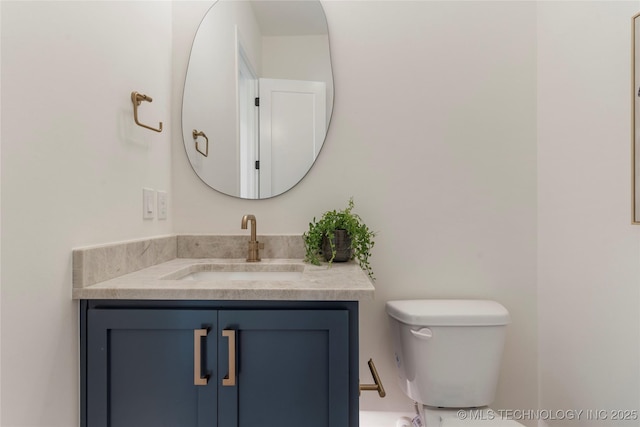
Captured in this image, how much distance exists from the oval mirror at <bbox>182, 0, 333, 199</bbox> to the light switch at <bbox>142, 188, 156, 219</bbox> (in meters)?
0.25

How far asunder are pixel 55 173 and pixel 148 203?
1.55 ft

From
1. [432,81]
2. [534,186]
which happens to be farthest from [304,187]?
[534,186]

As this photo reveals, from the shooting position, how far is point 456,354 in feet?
4.25

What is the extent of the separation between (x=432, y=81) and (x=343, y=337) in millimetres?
1158

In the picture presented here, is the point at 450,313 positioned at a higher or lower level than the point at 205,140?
lower

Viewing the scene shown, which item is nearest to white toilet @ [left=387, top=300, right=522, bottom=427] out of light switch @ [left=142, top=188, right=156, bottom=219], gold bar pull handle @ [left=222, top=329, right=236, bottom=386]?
gold bar pull handle @ [left=222, top=329, right=236, bottom=386]

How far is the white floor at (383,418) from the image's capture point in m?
1.50

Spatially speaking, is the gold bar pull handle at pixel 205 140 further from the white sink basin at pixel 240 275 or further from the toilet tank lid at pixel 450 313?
the toilet tank lid at pixel 450 313

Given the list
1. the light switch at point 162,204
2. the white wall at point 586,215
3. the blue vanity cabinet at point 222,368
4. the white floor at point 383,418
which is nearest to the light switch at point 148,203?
the light switch at point 162,204

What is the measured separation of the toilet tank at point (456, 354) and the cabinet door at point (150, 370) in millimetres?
760

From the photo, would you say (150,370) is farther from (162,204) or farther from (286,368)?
(162,204)

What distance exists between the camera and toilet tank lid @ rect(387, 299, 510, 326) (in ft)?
4.25

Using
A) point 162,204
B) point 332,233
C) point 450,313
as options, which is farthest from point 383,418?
point 162,204

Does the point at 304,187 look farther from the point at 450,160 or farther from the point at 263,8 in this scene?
the point at 263,8
